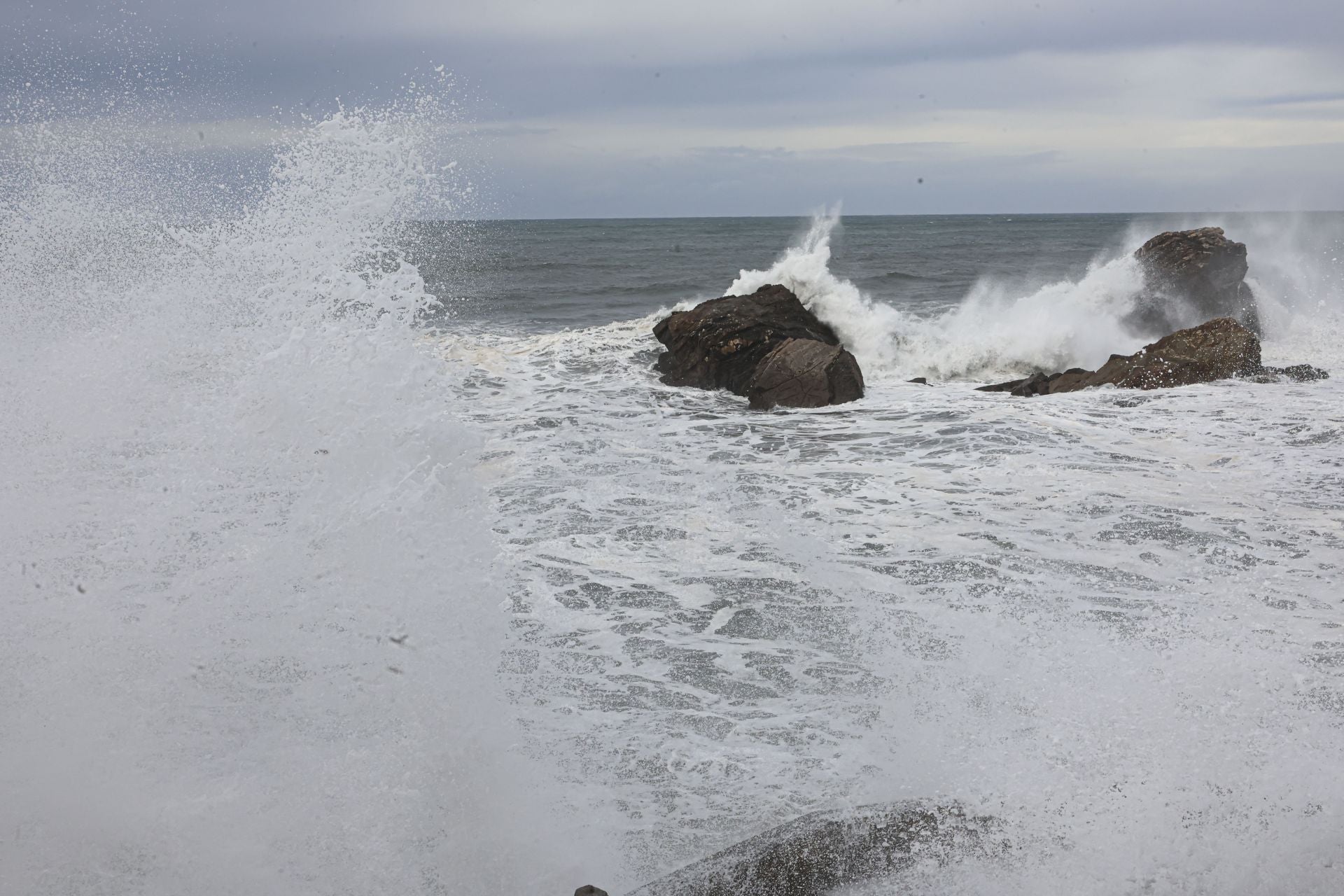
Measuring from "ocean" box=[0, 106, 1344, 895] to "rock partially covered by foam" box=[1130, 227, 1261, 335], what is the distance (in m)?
4.89

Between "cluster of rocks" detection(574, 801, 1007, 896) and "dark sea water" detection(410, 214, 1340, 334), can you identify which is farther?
"dark sea water" detection(410, 214, 1340, 334)

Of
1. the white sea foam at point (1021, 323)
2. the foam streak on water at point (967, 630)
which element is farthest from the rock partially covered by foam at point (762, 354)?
the foam streak on water at point (967, 630)

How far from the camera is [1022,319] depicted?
1483cm

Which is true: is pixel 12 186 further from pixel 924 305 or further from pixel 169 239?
pixel 924 305

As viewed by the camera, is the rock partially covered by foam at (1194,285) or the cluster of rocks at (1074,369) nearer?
the cluster of rocks at (1074,369)

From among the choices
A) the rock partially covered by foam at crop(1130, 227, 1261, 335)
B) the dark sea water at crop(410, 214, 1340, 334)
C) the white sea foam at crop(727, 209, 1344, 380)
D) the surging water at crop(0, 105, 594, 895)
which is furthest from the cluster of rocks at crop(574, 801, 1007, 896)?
the dark sea water at crop(410, 214, 1340, 334)

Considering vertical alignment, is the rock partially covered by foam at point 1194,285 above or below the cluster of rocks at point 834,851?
above

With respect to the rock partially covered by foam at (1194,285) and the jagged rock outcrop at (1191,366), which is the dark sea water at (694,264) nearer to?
the rock partially covered by foam at (1194,285)

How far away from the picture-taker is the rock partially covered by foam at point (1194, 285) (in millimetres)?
13828

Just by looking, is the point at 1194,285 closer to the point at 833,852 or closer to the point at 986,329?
the point at 986,329

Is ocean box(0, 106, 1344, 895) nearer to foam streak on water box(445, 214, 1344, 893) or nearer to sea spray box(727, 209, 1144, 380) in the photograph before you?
foam streak on water box(445, 214, 1344, 893)

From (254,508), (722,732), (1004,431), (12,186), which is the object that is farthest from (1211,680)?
(12,186)

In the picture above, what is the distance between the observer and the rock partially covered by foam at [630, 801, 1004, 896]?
2883 millimetres

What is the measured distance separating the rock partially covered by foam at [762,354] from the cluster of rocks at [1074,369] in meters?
0.01
